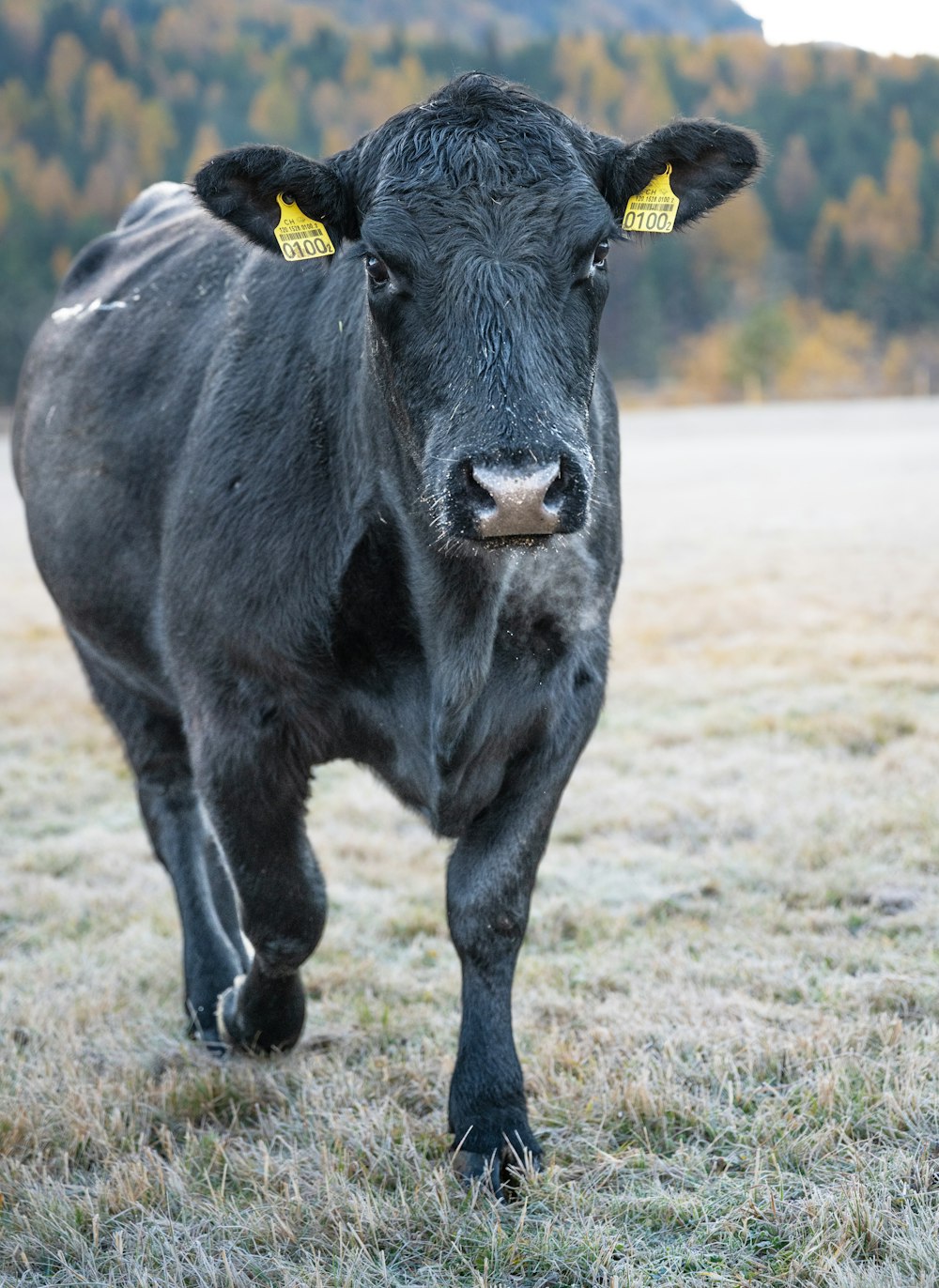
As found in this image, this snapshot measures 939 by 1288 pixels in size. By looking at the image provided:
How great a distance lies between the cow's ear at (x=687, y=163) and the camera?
3.46 m

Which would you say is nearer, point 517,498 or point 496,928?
point 517,498

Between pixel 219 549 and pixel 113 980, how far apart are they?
177 cm

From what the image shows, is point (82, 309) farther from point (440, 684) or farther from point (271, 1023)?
point (271, 1023)

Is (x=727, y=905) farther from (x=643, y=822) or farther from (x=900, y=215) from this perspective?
(x=900, y=215)

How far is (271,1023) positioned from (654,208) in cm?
259

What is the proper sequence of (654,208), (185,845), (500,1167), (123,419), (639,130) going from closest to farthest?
1. (500,1167)
2. (654,208)
3. (123,419)
4. (185,845)
5. (639,130)

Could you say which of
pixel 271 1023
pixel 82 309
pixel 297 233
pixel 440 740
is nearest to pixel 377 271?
pixel 297 233

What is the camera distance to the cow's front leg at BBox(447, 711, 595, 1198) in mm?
3223

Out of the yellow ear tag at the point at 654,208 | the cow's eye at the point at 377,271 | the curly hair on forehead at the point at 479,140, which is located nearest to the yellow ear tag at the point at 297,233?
the curly hair on forehead at the point at 479,140

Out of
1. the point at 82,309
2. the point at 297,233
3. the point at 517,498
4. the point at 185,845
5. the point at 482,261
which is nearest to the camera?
the point at 517,498

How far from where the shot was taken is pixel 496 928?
3.40m

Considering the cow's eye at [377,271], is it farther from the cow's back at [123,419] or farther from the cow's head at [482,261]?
the cow's back at [123,419]

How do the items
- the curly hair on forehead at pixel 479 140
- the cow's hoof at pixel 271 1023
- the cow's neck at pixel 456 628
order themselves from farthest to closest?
the cow's hoof at pixel 271 1023 → the cow's neck at pixel 456 628 → the curly hair on forehead at pixel 479 140

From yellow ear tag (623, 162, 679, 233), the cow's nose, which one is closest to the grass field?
the cow's nose
